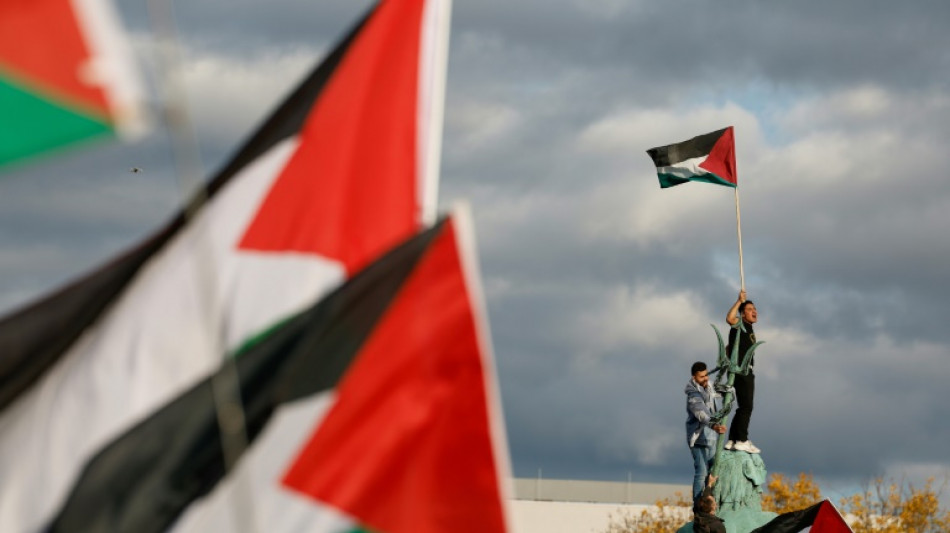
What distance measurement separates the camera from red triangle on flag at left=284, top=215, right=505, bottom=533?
6.36 meters

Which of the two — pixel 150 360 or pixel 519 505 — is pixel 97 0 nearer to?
pixel 150 360

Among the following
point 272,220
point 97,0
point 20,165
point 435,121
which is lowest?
point 20,165

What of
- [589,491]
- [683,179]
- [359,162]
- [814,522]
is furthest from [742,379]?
[589,491]

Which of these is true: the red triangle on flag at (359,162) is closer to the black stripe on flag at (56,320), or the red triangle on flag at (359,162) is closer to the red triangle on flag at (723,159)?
the black stripe on flag at (56,320)

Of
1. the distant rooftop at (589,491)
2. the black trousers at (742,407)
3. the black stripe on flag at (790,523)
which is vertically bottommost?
the black stripe on flag at (790,523)

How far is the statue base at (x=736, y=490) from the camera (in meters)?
26.9

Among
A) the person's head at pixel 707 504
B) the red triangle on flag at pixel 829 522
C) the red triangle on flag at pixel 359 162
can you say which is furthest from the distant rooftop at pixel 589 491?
the red triangle on flag at pixel 359 162

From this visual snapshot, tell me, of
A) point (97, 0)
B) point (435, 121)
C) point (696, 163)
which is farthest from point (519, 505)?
point (97, 0)

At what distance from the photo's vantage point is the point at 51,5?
16.2 ft

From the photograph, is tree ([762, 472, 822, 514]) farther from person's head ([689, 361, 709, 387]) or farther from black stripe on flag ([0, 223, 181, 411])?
black stripe on flag ([0, 223, 181, 411])

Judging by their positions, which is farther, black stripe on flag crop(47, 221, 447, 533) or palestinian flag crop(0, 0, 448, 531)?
palestinian flag crop(0, 0, 448, 531)

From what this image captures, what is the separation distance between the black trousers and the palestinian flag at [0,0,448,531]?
1790 cm

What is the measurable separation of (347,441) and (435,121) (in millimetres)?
2281

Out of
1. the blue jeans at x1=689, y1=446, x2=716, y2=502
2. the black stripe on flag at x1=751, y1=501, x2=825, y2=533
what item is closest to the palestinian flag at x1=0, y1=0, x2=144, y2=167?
the black stripe on flag at x1=751, y1=501, x2=825, y2=533
